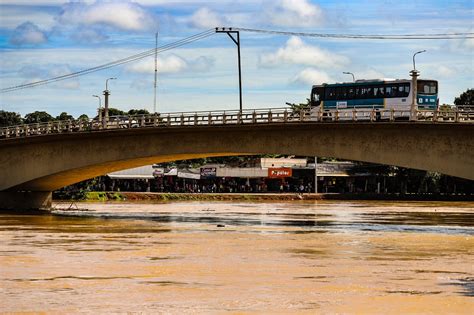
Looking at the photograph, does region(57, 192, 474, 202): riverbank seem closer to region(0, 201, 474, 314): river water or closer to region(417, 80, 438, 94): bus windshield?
region(417, 80, 438, 94): bus windshield

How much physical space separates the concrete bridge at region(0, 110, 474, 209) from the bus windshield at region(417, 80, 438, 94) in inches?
231

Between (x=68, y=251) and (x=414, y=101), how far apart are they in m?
33.8

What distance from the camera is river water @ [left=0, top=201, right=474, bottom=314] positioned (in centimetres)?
2895

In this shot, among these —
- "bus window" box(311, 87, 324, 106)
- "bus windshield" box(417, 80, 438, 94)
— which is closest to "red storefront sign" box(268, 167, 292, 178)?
"bus window" box(311, 87, 324, 106)

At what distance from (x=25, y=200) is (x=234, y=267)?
156ft

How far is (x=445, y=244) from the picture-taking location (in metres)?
49.5

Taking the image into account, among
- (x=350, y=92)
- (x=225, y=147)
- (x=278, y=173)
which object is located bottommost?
(x=225, y=147)

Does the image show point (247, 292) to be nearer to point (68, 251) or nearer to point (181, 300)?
point (181, 300)

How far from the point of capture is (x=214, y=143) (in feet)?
232

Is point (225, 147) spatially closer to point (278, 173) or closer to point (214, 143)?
point (214, 143)

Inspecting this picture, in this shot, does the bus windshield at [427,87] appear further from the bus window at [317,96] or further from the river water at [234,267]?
the river water at [234,267]

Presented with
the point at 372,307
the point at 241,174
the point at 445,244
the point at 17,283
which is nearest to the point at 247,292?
the point at 372,307

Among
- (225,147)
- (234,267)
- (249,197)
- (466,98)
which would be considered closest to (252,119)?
(225,147)

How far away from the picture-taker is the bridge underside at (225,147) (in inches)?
2399
